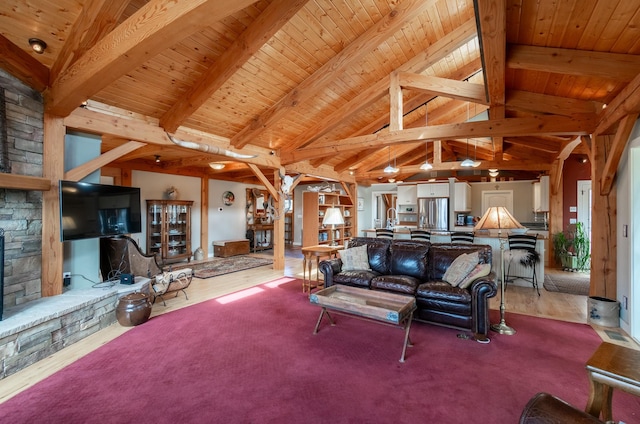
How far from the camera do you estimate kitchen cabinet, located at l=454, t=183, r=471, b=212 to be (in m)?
8.46

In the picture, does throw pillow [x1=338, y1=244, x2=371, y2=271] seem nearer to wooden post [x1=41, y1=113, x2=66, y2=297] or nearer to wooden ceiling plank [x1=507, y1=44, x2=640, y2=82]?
wooden ceiling plank [x1=507, y1=44, x2=640, y2=82]

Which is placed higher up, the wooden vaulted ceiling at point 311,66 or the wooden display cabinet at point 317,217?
the wooden vaulted ceiling at point 311,66

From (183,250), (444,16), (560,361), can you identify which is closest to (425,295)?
(560,361)

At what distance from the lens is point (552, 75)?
11.7 feet

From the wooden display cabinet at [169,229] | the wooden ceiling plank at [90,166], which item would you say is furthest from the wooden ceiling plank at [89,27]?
the wooden display cabinet at [169,229]

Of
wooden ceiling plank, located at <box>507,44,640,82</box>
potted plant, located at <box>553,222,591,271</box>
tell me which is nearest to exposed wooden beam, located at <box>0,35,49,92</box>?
wooden ceiling plank, located at <box>507,44,640,82</box>

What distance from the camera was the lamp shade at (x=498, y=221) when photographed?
3268 millimetres

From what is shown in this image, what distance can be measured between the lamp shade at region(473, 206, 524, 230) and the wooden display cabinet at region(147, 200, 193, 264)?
6.65 meters

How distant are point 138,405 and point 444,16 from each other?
5.27 metres

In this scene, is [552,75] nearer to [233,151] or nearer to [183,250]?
[233,151]

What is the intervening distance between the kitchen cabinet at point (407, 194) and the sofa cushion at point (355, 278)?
19.1ft

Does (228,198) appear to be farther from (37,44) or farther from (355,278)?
(37,44)

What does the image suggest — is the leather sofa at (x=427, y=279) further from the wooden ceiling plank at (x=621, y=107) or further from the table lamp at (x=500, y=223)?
the wooden ceiling plank at (x=621, y=107)

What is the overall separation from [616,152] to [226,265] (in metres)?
7.10
